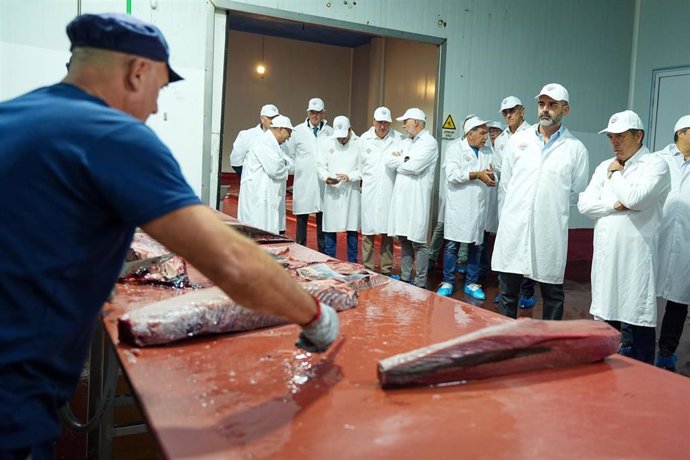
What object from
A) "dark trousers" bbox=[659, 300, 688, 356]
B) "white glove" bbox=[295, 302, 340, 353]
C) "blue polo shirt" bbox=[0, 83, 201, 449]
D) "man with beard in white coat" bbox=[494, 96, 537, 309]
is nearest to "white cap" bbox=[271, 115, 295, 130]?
"man with beard in white coat" bbox=[494, 96, 537, 309]

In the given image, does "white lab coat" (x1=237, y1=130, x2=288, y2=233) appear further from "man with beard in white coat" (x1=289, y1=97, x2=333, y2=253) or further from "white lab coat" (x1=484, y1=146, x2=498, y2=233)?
"white lab coat" (x1=484, y1=146, x2=498, y2=233)

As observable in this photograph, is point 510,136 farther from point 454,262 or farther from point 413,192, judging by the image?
point 454,262

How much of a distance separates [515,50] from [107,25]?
731 cm

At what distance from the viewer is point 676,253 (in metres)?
4.42

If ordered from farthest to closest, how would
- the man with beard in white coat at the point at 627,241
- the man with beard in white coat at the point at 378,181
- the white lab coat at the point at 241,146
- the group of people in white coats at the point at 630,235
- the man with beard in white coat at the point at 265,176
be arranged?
the white lab coat at the point at 241,146
the man with beard in white coat at the point at 378,181
the man with beard in white coat at the point at 265,176
the man with beard in white coat at the point at 627,241
the group of people in white coats at the point at 630,235

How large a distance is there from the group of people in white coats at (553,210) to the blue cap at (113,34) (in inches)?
129

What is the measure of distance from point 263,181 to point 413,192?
1713mm

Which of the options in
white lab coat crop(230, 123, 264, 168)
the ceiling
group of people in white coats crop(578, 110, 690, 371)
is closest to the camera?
group of people in white coats crop(578, 110, 690, 371)

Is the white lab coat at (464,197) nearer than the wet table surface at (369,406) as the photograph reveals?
No

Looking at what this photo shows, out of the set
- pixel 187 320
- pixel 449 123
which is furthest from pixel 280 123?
pixel 187 320

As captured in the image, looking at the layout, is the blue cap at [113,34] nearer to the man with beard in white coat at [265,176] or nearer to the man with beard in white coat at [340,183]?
the man with beard in white coat at [265,176]

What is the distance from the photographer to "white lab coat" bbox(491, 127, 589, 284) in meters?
4.42

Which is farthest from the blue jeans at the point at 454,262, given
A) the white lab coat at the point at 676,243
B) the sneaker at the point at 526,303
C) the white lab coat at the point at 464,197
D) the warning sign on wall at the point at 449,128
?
the white lab coat at the point at 676,243

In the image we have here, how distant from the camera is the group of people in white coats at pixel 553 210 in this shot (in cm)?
387
